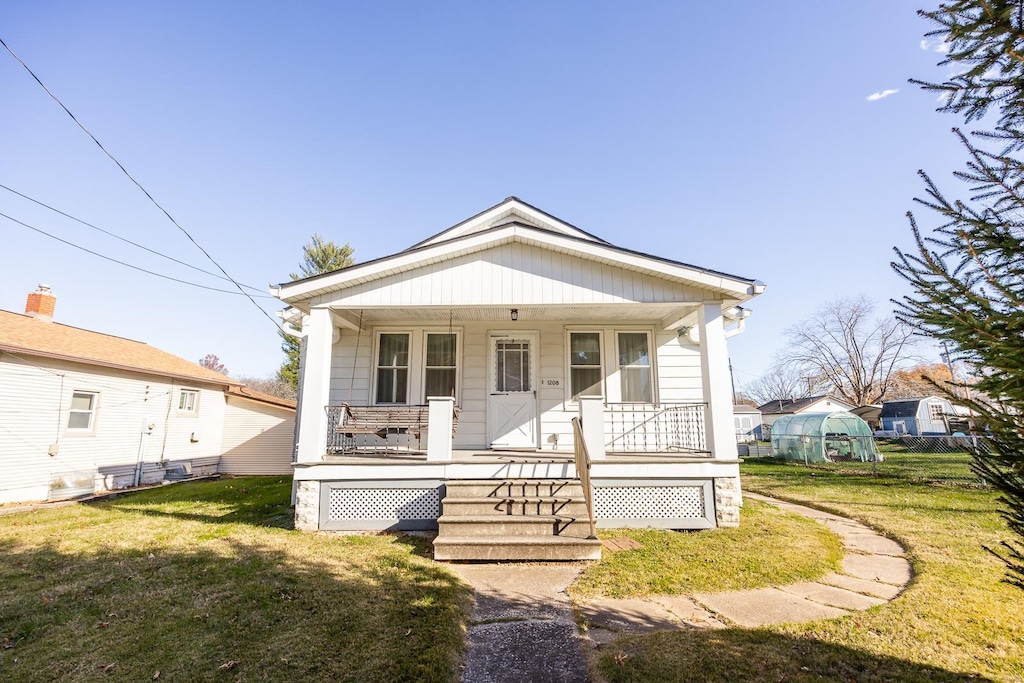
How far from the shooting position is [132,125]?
8.77 metres

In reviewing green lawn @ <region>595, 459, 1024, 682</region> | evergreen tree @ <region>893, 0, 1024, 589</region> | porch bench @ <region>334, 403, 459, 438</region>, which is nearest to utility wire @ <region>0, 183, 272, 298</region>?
porch bench @ <region>334, 403, 459, 438</region>

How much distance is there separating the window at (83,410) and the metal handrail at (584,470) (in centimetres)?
1362

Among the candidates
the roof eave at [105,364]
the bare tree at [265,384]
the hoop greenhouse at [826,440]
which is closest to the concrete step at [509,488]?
the roof eave at [105,364]

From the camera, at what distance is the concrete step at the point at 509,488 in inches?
244

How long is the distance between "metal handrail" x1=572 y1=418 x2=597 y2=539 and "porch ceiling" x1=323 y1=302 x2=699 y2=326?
208 centimetres

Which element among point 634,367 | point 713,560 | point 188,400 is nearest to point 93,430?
point 188,400

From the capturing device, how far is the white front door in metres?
8.54

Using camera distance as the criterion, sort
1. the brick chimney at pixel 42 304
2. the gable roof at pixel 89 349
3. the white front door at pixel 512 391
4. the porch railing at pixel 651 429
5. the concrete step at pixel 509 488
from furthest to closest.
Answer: the brick chimney at pixel 42 304, the gable roof at pixel 89 349, the white front door at pixel 512 391, the porch railing at pixel 651 429, the concrete step at pixel 509 488

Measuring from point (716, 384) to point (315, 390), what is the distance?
6154 mm

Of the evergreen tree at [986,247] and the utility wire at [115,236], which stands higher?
the utility wire at [115,236]


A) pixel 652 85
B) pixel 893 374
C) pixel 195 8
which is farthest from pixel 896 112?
pixel 893 374

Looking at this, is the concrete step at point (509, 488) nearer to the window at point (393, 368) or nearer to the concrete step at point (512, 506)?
the concrete step at point (512, 506)

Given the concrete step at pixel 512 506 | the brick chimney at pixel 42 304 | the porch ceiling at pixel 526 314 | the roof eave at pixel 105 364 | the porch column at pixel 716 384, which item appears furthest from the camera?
the brick chimney at pixel 42 304

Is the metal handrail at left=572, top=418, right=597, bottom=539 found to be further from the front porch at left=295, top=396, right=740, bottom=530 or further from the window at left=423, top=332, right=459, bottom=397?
the window at left=423, top=332, right=459, bottom=397
